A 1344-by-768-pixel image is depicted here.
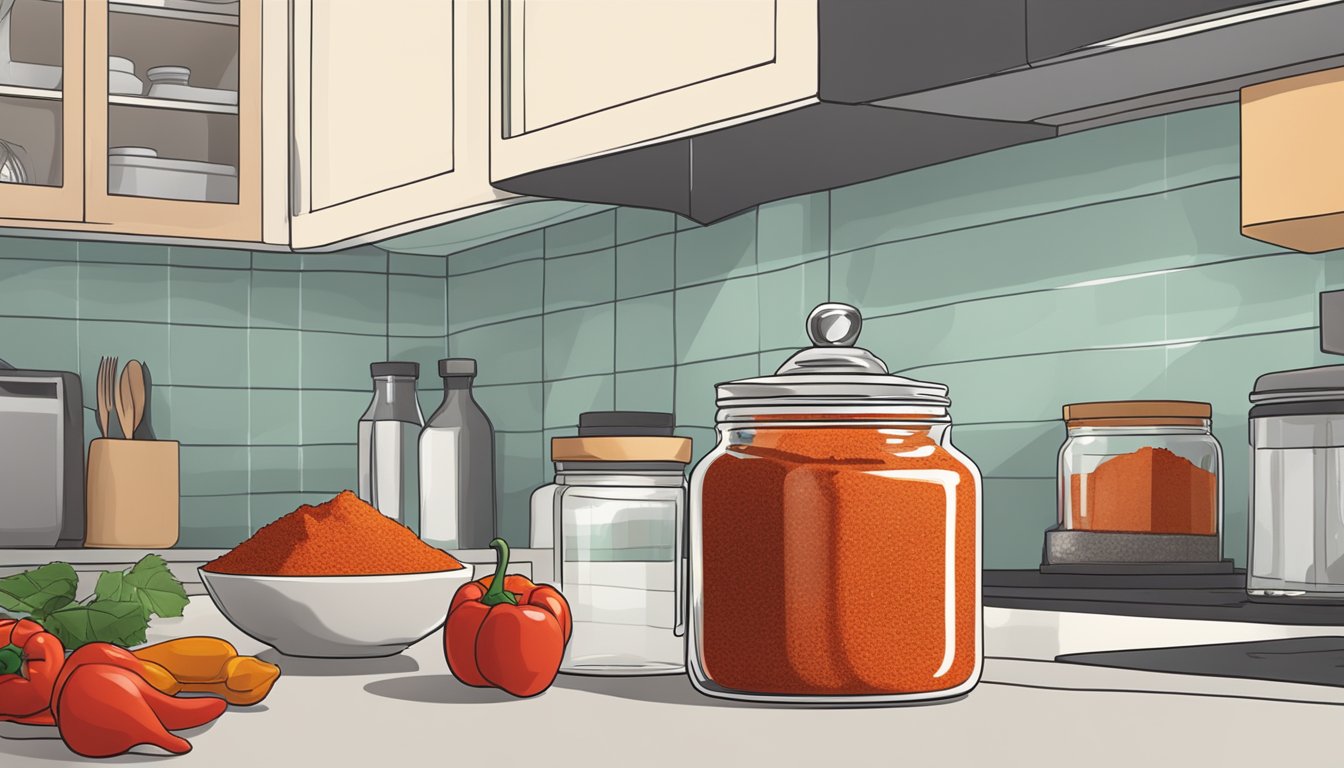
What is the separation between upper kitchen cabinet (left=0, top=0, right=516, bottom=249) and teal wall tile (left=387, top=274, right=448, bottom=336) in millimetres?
514

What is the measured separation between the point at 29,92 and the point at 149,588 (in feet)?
5.63

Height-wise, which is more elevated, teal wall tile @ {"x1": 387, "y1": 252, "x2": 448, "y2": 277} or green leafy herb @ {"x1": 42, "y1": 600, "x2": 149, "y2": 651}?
teal wall tile @ {"x1": 387, "y1": 252, "x2": 448, "y2": 277}

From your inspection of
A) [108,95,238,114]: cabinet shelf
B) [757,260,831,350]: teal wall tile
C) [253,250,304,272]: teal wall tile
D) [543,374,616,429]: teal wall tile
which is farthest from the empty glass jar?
[253,250,304,272]: teal wall tile

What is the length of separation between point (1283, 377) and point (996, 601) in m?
0.34

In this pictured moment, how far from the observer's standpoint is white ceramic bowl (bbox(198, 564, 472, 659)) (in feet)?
3.51

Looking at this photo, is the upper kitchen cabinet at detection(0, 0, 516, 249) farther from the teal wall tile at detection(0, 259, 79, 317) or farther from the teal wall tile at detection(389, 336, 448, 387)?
the teal wall tile at detection(389, 336, 448, 387)

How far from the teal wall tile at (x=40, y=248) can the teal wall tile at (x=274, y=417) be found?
457mm

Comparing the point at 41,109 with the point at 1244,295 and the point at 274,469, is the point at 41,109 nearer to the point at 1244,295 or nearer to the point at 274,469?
the point at 274,469

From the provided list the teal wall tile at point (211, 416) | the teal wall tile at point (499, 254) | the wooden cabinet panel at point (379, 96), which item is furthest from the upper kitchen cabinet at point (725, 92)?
the teal wall tile at point (211, 416)

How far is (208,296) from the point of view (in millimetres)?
3068

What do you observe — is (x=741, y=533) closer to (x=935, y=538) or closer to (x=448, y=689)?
(x=935, y=538)

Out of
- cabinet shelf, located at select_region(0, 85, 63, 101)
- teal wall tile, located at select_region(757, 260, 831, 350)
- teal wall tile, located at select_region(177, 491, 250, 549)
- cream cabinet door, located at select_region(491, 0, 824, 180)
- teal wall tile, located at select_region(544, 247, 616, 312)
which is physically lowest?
teal wall tile, located at select_region(177, 491, 250, 549)

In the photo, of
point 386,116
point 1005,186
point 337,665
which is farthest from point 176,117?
point 337,665

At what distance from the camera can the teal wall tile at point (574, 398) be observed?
264 centimetres
